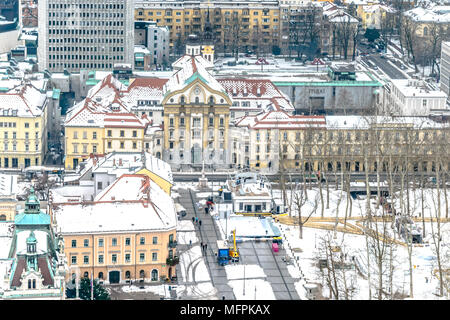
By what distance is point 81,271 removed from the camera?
90875mm

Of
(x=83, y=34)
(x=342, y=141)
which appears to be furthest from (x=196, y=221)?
(x=83, y=34)

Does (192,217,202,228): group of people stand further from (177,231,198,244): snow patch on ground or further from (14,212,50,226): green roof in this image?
(14,212,50,226): green roof

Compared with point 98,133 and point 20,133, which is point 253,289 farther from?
point 20,133

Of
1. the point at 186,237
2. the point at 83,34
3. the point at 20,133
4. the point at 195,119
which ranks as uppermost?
the point at 83,34

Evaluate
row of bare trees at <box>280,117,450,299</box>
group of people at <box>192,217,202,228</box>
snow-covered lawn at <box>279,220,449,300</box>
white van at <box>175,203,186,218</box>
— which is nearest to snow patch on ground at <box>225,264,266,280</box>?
snow-covered lawn at <box>279,220,449,300</box>

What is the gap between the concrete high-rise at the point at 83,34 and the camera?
616 feet

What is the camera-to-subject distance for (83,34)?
189 m

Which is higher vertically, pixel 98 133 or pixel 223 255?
pixel 98 133

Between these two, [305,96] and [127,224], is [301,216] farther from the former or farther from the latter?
[305,96]

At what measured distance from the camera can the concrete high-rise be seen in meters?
188

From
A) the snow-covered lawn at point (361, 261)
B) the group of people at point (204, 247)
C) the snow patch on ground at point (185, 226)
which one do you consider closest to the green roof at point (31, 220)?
the snow-covered lawn at point (361, 261)

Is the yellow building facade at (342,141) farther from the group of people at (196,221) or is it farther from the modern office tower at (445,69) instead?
the modern office tower at (445,69)
